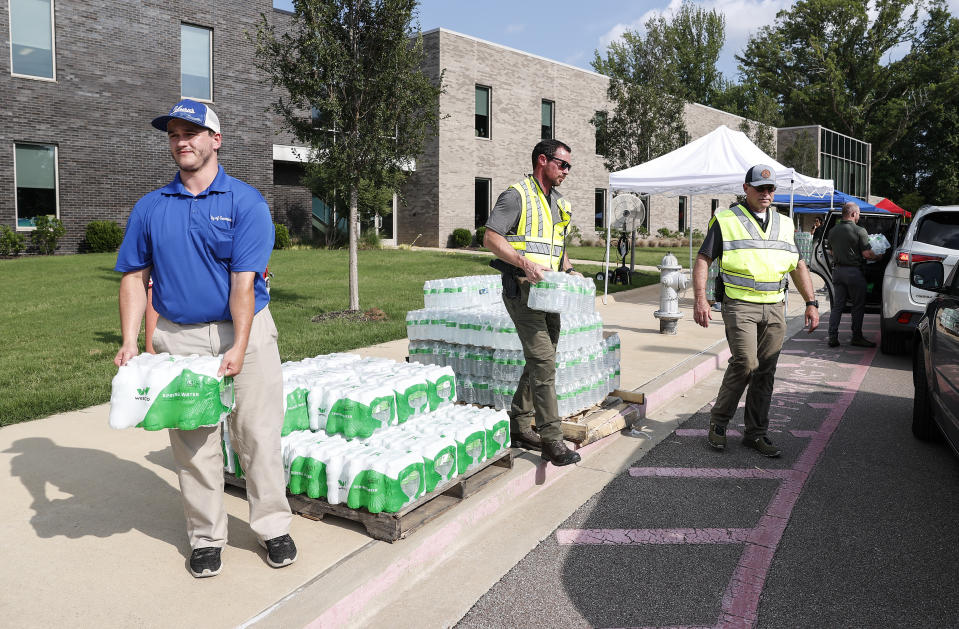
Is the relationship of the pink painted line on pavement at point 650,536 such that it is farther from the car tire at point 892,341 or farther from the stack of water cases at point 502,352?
the car tire at point 892,341

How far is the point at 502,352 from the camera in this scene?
5836 millimetres

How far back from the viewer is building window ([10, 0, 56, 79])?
65.2 ft

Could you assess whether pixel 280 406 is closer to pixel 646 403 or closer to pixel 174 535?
pixel 174 535

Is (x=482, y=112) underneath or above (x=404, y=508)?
above

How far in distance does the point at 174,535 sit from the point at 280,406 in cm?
99

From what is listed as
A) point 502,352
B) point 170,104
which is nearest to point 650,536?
point 502,352

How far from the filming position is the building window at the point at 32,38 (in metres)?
19.9

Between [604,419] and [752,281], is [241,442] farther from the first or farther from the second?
[752,281]

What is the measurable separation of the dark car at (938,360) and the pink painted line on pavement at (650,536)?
1.62 m

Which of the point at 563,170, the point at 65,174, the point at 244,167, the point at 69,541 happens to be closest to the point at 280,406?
the point at 69,541

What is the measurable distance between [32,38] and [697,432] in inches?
855

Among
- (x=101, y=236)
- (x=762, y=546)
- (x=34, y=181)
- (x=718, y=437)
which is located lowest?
(x=762, y=546)

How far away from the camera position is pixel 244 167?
24.5 m

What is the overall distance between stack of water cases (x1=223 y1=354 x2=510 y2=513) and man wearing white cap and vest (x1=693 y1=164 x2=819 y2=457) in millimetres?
1955
